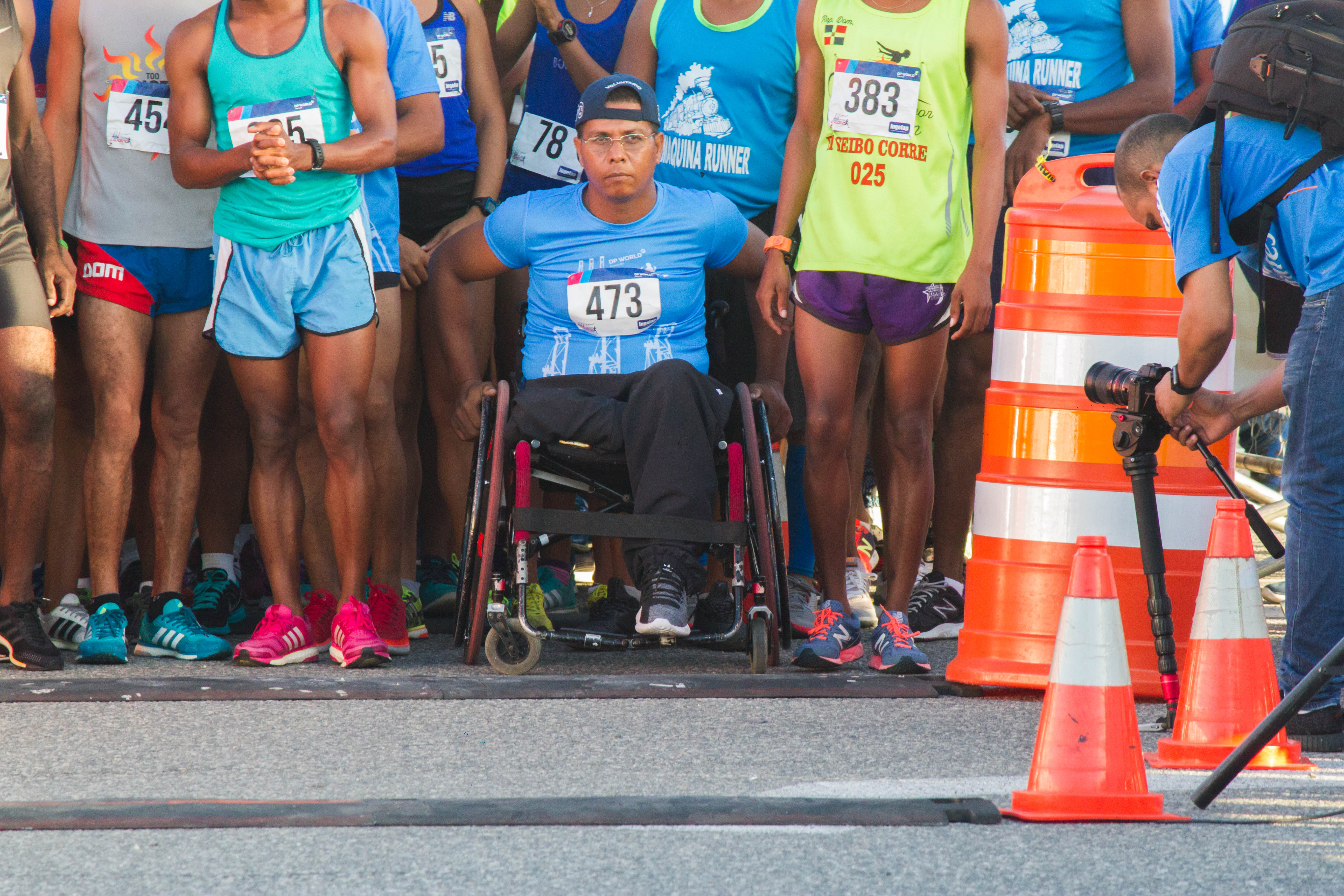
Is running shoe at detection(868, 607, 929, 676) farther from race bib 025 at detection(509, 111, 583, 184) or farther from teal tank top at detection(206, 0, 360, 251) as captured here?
race bib 025 at detection(509, 111, 583, 184)

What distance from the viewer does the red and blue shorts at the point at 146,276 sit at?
4902 millimetres

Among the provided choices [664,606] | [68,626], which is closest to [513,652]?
[664,606]

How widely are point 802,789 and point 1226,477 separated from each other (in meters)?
1.31

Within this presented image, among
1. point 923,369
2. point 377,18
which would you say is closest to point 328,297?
point 377,18

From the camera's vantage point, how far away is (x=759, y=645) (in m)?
4.36

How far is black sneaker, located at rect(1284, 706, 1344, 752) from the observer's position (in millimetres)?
3438

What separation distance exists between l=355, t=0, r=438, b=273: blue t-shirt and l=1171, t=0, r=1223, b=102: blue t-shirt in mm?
2677

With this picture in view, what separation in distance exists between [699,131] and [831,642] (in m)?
1.96

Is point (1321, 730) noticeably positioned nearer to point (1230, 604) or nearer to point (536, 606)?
point (1230, 604)

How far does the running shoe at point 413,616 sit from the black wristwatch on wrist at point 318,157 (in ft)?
4.80

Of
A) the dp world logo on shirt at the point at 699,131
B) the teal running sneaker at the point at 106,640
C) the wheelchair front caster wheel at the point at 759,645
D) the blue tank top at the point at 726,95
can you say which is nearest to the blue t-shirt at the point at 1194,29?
the blue tank top at the point at 726,95

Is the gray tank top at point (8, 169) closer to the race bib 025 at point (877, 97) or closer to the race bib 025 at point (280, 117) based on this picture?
the race bib 025 at point (280, 117)

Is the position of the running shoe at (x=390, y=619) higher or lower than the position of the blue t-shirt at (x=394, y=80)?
lower

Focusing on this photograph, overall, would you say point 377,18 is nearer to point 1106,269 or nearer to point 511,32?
point 511,32
